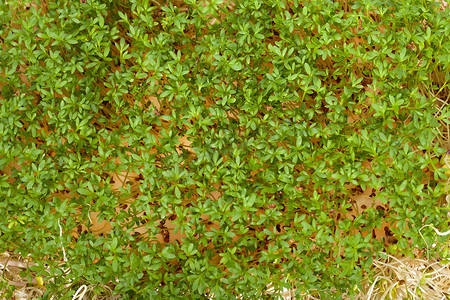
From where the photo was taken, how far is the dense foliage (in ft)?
7.21

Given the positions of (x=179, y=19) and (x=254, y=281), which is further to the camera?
(x=179, y=19)

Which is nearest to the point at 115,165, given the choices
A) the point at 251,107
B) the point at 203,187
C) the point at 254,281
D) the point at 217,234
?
the point at 203,187

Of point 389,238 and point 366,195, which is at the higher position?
point 366,195

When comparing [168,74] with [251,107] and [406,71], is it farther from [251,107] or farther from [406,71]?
[406,71]

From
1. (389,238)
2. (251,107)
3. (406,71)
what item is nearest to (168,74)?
(251,107)

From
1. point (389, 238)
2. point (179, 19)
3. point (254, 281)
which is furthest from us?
point (389, 238)

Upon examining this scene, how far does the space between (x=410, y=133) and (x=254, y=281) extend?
3.86 feet

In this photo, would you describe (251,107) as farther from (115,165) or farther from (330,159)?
(115,165)

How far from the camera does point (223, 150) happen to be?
7.50 ft

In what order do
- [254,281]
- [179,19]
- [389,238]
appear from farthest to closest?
[389,238], [179,19], [254,281]

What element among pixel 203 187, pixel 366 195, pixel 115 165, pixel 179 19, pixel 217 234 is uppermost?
pixel 179 19

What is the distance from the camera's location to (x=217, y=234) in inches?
86.1

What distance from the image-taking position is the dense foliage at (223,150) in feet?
7.21

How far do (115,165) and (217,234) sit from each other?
2.25 feet
